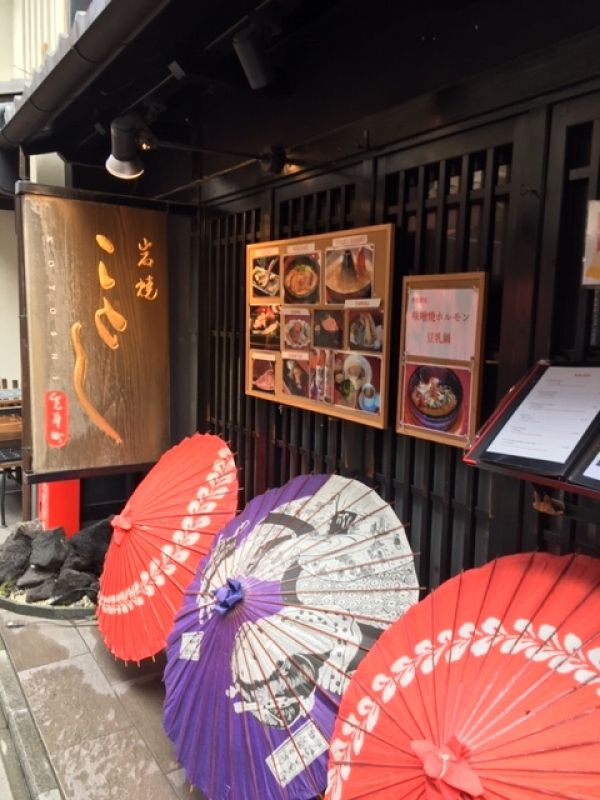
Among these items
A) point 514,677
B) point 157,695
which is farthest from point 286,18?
point 157,695

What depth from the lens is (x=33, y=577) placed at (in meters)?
6.46

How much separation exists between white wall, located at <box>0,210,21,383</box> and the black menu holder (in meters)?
11.0

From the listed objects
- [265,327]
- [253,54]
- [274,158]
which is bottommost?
[265,327]

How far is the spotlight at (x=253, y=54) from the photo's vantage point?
415cm

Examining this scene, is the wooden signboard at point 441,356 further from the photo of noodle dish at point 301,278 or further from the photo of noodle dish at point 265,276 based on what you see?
the photo of noodle dish at point 265,276

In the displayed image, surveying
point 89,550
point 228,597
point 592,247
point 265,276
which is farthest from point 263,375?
Result: point 592,247

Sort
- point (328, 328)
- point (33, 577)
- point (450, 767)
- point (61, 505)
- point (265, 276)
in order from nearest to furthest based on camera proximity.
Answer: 1. point (450, 767)
2. point (328, 328)
3. point (265, 276)
4. point (33, 577)
5. point (61, 505)

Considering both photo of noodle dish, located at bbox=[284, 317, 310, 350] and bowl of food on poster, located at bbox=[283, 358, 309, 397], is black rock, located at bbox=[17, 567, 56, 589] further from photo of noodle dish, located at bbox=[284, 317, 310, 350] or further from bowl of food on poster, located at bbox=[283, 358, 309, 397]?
photo of noodle dish, located at bbox=[284, 317, 310, 350]

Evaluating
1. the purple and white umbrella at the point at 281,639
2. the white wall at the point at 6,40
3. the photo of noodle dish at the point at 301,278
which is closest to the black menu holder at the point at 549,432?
the purple and white umbrella at the point at 281,639

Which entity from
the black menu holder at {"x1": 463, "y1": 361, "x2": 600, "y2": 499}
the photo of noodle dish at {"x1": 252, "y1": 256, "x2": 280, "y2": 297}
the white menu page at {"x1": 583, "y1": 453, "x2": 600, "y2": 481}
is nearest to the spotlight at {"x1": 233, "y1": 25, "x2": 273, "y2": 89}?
the photo of noodle dish at {"x1": 252, "y1": 256, "x2": 280, "y2": 297}

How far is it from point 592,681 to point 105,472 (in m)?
5.53

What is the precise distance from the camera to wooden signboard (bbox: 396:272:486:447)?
11.6 feet

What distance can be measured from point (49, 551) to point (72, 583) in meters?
0.51

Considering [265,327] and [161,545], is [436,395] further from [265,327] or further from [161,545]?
[161,545]
